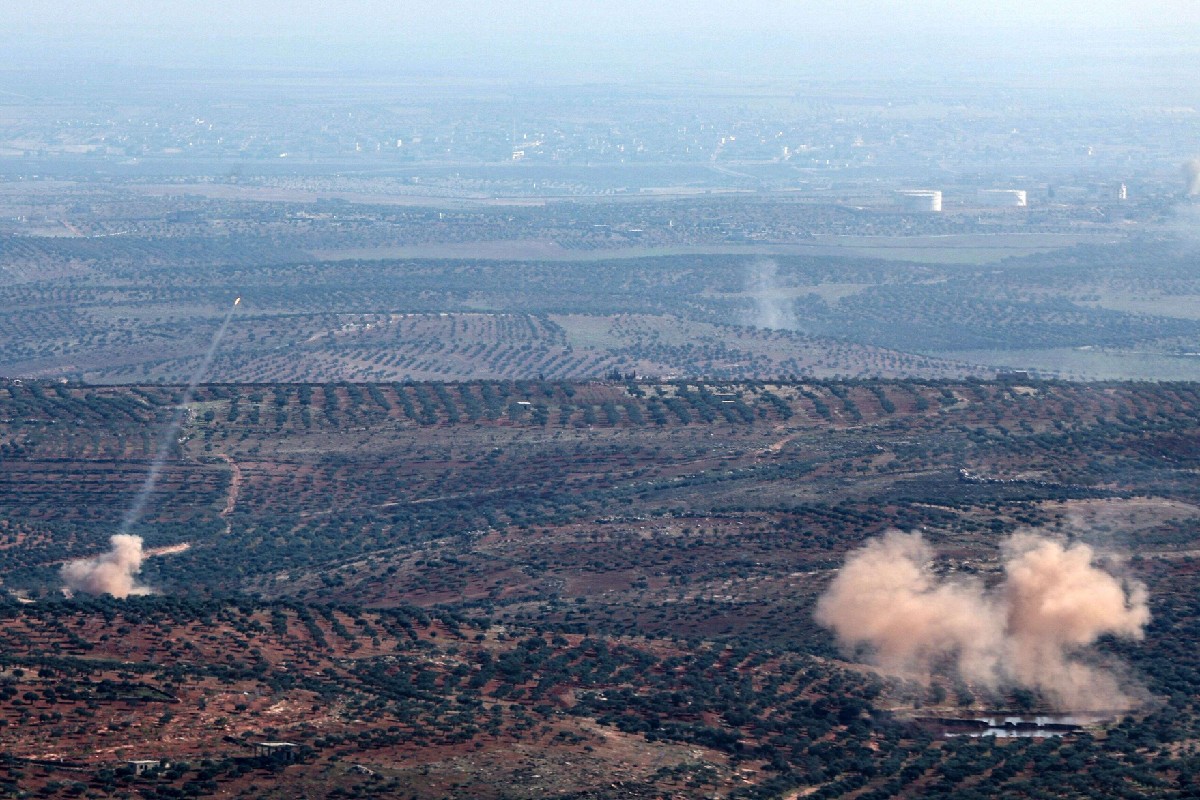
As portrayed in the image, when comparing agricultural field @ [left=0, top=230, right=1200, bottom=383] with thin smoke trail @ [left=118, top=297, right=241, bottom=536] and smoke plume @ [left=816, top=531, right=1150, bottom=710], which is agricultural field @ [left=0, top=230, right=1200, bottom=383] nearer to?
thin smoke trail @ [left=118, top=297, right=241, bottom=536]

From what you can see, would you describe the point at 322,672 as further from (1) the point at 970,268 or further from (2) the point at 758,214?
(2) the point at 758,214

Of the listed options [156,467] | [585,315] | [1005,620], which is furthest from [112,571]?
[585,315]

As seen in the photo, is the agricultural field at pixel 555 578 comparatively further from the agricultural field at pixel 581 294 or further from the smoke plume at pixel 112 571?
the agricultural field at pixel 581 294

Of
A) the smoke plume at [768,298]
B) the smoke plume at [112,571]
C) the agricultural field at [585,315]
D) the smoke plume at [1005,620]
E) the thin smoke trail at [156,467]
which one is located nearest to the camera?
the smoke plume at [1005,620]

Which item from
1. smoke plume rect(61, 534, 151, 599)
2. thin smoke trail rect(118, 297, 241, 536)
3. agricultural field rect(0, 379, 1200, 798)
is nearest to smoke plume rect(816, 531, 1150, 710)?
agricultural field rect(0, 379, 1200, 798)

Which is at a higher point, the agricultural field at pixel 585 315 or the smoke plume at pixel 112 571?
the smoke plume at pixel 112 571

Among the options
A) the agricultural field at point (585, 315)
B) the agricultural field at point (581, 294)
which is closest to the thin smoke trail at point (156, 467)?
the agricultural field at point (581, 294)

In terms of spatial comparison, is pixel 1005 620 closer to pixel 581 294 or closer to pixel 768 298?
pixel 581 294

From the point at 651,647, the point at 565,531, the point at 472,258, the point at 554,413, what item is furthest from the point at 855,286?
the point at 651,647
